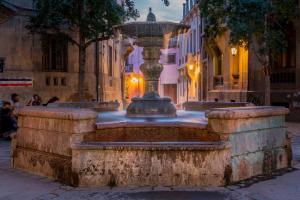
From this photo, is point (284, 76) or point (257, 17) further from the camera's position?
point (284, 76)

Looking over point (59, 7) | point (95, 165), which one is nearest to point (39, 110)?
point (95, 165)

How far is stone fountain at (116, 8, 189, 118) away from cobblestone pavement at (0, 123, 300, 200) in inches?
122

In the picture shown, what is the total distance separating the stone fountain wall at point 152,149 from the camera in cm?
653

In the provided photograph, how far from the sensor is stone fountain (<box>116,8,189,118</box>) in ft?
31.3

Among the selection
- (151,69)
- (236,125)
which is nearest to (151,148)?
(236,125)

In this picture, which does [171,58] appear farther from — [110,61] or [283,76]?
[283,76]

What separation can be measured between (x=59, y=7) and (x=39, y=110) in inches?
468

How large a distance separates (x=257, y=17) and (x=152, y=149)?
553 inches

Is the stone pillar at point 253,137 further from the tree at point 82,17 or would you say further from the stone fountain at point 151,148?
the tree at point 82,17

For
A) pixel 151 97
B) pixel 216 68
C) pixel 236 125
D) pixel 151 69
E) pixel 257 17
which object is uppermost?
pixel 257 17

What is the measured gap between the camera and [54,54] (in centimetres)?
2200

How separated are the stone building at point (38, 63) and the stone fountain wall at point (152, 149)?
1266 centimetres

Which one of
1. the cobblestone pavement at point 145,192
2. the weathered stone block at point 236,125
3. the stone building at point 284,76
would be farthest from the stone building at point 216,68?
the cobblestone pavement at point 145,192

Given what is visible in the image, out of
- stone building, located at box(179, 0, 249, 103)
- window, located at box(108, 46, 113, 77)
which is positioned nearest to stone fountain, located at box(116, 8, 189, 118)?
stone building, located at box(179, 0, 249, 103)
